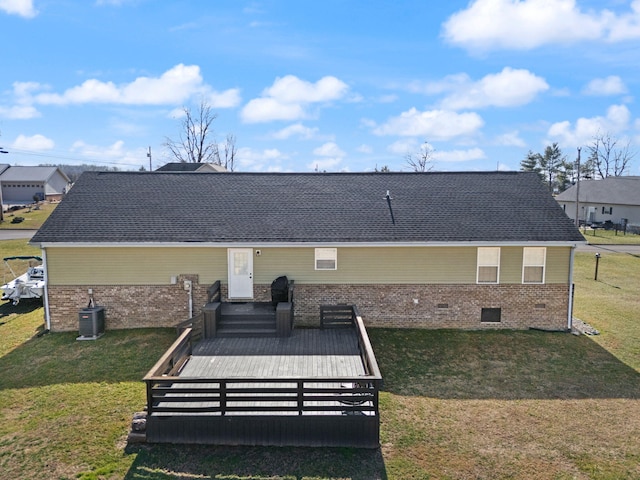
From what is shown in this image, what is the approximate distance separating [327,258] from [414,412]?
19.2ft

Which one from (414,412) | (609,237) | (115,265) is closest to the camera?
(414,412)

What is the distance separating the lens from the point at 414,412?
880 centimetres

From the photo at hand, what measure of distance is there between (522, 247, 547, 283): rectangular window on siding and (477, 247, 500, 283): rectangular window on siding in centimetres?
82

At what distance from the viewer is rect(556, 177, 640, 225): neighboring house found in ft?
140

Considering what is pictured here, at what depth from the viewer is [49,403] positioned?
9.13 metres

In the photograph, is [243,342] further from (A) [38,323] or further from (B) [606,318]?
(B) [606,318]

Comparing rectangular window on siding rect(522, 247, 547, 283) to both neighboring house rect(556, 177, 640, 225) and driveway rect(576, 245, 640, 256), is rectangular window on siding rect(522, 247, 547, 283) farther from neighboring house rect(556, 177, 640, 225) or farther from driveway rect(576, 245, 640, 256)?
neighboring house rect(556, 177, 640, 225)

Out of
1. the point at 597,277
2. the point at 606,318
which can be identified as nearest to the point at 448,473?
the point at 606,318

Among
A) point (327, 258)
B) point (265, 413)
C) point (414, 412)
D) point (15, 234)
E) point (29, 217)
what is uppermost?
point (29, 217)

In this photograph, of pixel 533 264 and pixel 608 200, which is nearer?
pixel 533 264

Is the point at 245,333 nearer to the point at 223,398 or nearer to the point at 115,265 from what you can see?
the point at 223,398

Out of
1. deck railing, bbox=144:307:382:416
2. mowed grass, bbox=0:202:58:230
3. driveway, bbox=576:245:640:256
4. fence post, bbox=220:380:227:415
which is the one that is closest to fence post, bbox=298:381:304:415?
deck railing, bbox=144:307:382:416

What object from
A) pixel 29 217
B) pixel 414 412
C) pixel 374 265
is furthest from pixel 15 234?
pixel 414 412

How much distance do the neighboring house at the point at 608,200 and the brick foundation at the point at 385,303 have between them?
36269 mm
